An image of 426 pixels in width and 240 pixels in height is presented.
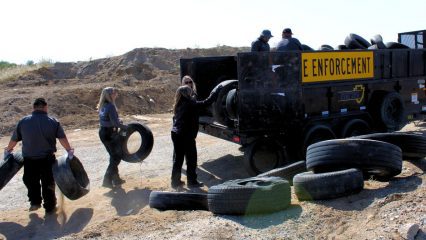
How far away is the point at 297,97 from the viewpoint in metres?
9.25

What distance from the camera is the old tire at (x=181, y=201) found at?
22.7ft

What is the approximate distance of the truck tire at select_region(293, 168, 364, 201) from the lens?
20.4 feet

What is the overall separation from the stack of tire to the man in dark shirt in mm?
3783

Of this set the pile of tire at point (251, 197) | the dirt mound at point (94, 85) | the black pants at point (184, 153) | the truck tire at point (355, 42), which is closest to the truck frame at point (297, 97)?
the truck tire at point (355, 42)

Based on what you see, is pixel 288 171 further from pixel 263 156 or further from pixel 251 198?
pixel 251 198

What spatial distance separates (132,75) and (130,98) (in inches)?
234

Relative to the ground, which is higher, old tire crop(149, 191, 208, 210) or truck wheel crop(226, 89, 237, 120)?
truck wheel crop(226, 89, 237, 120)

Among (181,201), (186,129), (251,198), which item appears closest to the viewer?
(251,198)

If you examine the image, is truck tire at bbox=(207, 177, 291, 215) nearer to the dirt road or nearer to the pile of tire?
the pile of tire

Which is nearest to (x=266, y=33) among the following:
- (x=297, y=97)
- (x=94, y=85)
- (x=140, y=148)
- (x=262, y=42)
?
(x=262, y=42)

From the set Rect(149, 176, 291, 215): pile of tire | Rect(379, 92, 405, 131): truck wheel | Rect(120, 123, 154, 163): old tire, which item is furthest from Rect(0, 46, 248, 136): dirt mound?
Rect(149, 176, 291, 215): pile of tire

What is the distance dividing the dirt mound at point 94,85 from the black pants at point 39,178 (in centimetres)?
919

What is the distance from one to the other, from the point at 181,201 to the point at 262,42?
456 centimetres

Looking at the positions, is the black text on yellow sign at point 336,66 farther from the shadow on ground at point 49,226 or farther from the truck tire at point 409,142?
the shadow on ground at point 49,226
